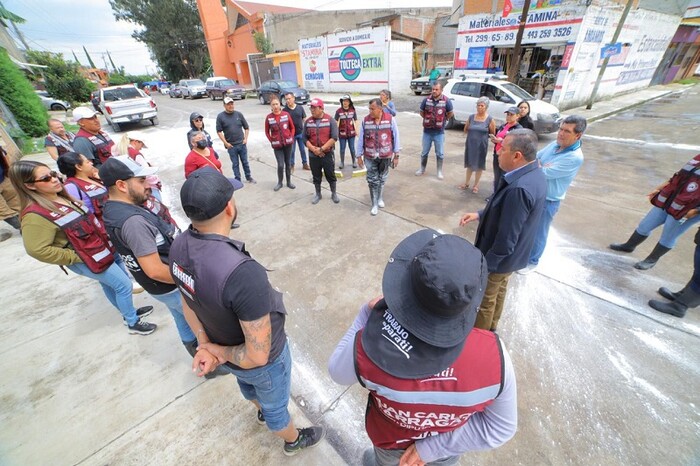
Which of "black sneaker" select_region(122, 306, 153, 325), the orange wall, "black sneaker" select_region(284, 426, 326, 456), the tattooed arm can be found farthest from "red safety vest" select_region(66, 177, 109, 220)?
the orange wall

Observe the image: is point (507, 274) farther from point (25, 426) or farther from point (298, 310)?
point (25, 426)

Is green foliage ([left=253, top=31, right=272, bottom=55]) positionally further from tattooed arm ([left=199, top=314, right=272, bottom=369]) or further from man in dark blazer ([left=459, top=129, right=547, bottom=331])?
tattooed arm ([left=199, top=314, right=272, bottom=369])

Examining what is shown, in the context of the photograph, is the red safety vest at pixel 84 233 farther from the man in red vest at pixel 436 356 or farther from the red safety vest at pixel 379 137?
the red safety vest at pixel 379 137

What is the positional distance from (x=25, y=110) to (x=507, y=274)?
16.6 m

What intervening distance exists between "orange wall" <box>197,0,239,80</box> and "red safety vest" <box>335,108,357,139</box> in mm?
33982

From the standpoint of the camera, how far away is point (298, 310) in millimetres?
3145

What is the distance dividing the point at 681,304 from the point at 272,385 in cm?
384

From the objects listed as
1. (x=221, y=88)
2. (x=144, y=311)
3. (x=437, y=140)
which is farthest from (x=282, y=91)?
(x=144, y=311)

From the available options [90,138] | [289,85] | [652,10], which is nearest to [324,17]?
[289,85]

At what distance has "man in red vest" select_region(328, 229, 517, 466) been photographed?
82cm

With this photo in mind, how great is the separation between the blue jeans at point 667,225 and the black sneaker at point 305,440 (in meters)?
4.09

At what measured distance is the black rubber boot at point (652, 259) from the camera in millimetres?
3346

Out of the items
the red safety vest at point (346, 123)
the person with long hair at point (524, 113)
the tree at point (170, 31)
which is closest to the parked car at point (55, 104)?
the tree at point (170, 31)

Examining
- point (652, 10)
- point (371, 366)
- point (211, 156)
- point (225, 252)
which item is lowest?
point (211, 156)
